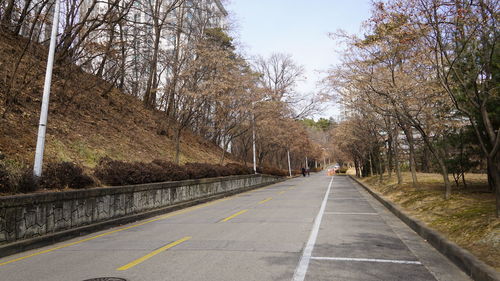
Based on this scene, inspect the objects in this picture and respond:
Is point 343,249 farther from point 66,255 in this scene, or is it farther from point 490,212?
point 66,255

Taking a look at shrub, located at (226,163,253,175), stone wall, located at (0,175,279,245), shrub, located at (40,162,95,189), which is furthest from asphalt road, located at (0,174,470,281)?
shrub, located at (226,163,253,175)

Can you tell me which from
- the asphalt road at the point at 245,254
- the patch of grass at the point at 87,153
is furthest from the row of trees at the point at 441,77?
the patch of grass at the point at 87,153

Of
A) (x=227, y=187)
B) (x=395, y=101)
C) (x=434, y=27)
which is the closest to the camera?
(x=434, y=27)

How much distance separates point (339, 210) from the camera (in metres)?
13.2

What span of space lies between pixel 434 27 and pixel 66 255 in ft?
31.5

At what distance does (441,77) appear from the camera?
10820 millimetres

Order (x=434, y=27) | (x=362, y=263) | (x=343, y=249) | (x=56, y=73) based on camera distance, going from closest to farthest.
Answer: (x=362, y=263)
(x=343, y=249)
(x=434, y=27)
(x=56, y=73)

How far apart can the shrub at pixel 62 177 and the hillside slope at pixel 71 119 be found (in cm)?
173

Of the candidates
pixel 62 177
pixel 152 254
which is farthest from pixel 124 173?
pixel 152 254

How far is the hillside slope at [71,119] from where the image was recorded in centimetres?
1481

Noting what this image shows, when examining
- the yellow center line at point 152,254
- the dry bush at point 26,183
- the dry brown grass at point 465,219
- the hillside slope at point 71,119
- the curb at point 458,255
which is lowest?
the yellow center line at point 152,254

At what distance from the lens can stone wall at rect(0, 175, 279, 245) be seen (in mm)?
7789

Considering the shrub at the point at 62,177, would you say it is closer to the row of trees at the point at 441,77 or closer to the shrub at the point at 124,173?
the shrub at the point at 124,173

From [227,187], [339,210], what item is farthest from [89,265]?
[227,187]
